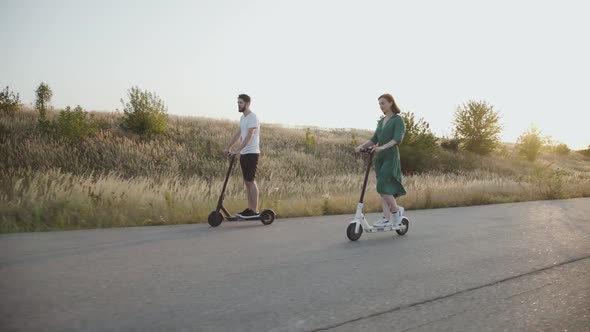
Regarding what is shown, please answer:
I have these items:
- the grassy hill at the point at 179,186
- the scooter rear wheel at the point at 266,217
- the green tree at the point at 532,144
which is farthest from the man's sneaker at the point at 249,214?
the green tree at the point at 532,144

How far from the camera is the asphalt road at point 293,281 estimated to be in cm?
359

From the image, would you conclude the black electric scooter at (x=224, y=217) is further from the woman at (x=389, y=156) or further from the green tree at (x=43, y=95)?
the green tree at (x=43, y=95)

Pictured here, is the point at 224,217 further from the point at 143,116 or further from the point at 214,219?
the point at 143,116

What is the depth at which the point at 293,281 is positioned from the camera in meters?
4.75

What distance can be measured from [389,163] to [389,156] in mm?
114

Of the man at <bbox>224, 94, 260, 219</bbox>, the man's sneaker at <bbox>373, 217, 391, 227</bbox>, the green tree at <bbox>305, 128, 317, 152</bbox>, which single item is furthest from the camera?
the green tree at <bbox>305, 128, 317, 152</bbox>

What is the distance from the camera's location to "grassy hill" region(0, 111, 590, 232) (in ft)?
A: 30.1

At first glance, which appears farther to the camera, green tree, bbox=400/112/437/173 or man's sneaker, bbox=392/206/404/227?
green tree, bbox=400/112/437/173

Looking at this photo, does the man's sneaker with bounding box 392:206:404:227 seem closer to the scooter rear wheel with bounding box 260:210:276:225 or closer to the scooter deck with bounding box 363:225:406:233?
the scooter deck with bounding box 363:225:406:233

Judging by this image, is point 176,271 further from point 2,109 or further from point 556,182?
point 2,109

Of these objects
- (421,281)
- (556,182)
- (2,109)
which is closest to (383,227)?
(421,281)

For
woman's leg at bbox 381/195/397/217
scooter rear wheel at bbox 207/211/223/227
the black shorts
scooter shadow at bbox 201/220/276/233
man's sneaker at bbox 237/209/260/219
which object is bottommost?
scooter shadow at bbox 201/220/276/233

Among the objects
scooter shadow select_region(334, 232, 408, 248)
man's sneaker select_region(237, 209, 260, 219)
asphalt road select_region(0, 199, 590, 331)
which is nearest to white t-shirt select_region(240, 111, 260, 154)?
man's sneaker select_region(237, 209, 260, 219)

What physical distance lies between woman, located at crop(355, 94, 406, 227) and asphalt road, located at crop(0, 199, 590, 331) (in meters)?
0.55
